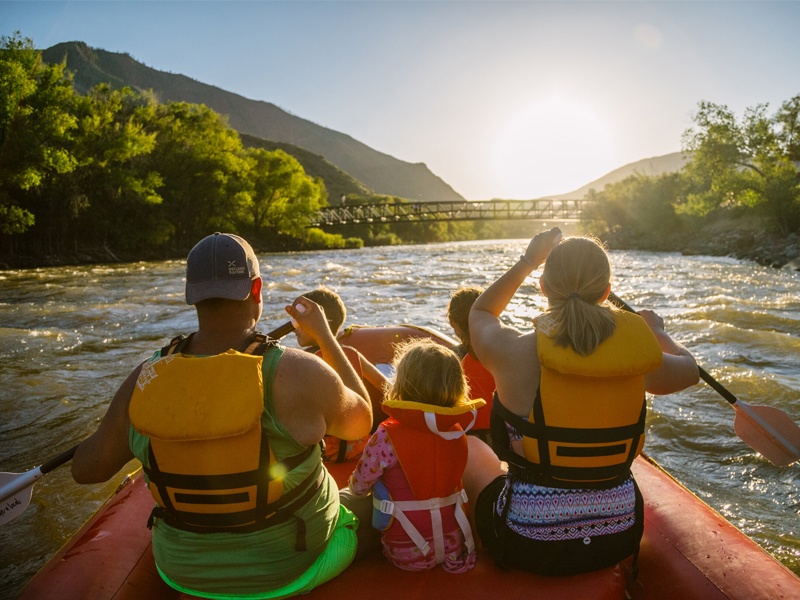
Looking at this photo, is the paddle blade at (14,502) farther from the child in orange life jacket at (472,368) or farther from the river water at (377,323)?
the child in orange life jacket at (472,368)

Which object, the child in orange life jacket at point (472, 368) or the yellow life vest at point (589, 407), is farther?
the child in orange life jacket at point (472, 368)

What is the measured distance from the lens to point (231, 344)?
1.44 m

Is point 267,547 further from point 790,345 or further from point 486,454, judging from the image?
point 790,345

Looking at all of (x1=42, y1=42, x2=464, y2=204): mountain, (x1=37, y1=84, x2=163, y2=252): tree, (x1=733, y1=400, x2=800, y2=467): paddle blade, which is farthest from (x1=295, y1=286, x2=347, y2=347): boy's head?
(x1=42, y1=42, x2=464, y2=204): mountain

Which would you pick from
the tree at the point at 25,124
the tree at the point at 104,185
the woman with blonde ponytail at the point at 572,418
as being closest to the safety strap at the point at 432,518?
the woman with blonde ponytail at the point at 572,418

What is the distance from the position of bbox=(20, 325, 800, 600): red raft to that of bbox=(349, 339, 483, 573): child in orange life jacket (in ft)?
0.23

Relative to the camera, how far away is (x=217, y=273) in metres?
1.42

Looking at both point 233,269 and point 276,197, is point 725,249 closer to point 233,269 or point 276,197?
point 276,197

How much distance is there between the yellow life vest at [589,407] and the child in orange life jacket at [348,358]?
108cm

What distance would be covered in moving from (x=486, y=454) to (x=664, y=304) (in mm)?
9009

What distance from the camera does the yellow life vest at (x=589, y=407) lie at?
1.52 m

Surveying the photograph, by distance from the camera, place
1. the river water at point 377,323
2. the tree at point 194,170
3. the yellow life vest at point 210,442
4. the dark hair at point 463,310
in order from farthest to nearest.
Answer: the tree at point 194,170
the river water at point 377,323
the dark hair at point 463,310
the yellow life vest at point 210,442

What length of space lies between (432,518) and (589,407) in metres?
0.57

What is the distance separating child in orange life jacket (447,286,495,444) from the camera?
8.44 feet
